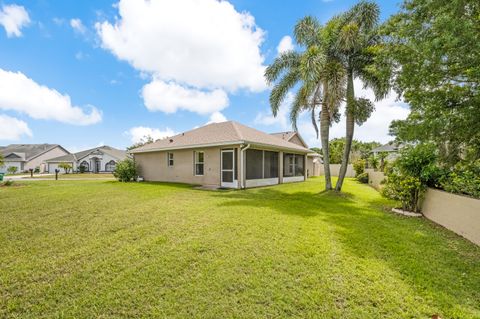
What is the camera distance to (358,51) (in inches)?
447

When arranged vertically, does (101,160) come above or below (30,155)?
below

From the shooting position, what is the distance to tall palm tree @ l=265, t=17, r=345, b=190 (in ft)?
38.4

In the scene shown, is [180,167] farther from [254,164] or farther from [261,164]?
[261,164]

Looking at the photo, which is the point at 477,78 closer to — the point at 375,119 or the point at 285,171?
the point at 375,119

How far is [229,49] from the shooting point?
12.8 metres

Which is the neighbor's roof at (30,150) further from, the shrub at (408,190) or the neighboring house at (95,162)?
the shrub at (408,190)

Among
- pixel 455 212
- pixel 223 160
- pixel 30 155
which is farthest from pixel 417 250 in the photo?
pixel 30 155

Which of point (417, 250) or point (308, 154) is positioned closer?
point (417, 250)

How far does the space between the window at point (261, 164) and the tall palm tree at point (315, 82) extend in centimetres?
280

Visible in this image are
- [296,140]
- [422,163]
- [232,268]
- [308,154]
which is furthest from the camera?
[296,140]

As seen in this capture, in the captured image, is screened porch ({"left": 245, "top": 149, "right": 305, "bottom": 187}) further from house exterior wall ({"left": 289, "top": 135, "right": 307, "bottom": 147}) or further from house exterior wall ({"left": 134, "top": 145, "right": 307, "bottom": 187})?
house exterior wall ({"left": 289, "top": 135, "right": 307, "bottom": 147})

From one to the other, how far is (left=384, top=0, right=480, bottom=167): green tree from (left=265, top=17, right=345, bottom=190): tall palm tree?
12.8 ft

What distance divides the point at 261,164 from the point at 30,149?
180 feet

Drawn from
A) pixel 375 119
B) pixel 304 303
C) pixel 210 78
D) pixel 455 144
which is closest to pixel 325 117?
pixel 375 119
